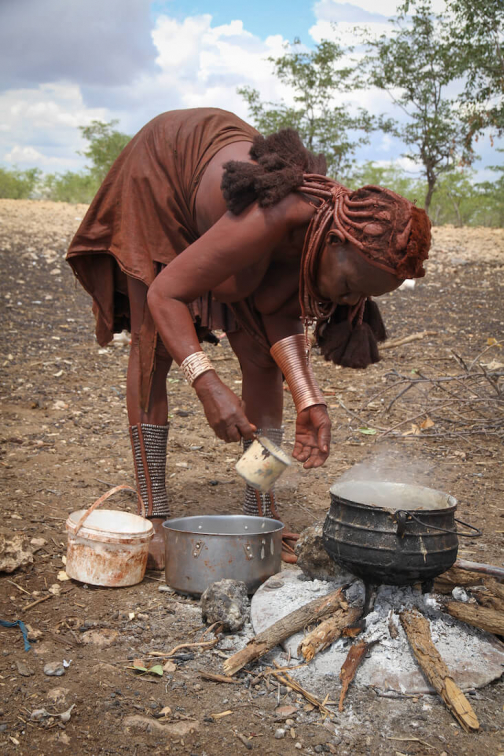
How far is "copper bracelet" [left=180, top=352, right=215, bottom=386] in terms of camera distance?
2352 millimetres

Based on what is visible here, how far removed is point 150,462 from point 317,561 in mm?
821

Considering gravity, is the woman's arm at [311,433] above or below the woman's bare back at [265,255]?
below

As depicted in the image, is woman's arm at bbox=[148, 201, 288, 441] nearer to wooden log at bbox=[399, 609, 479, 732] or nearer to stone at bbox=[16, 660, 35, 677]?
wooden log at bbox=[399, 609, 479, 732]

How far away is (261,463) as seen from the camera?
2.30 m

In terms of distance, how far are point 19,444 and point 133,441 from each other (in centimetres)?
168

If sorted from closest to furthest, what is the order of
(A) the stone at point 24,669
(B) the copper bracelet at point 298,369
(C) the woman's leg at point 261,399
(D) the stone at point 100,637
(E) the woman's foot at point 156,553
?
1. (A) the stone at point 24,669
2. (D) the stone at point 100,637
3. (B) the copper bracelet at point 298,369
4. (E) the woman's foot at point 156,553
5. (C) the woman's leg at point 261,399

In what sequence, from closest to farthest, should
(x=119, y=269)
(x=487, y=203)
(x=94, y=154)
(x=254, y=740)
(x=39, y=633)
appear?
(x=254, y=740) → (x=39, y=633) → (x=119, y=269) → (x=94, y=154) → (x=487, y=203)

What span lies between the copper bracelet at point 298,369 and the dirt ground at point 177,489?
91 cm

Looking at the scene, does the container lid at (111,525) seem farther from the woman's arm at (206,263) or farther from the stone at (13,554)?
the woman's arm at (206,263)

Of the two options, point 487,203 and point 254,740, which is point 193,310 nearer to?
point 254,740

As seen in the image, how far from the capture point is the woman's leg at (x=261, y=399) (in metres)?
3.11

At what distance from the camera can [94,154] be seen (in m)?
21.7

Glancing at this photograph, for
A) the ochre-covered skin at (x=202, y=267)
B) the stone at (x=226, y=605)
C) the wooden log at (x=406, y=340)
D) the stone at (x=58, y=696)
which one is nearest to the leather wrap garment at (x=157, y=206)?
the ochre-covered skin at (x=202, y=267)

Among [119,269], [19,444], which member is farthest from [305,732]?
[19,444]
